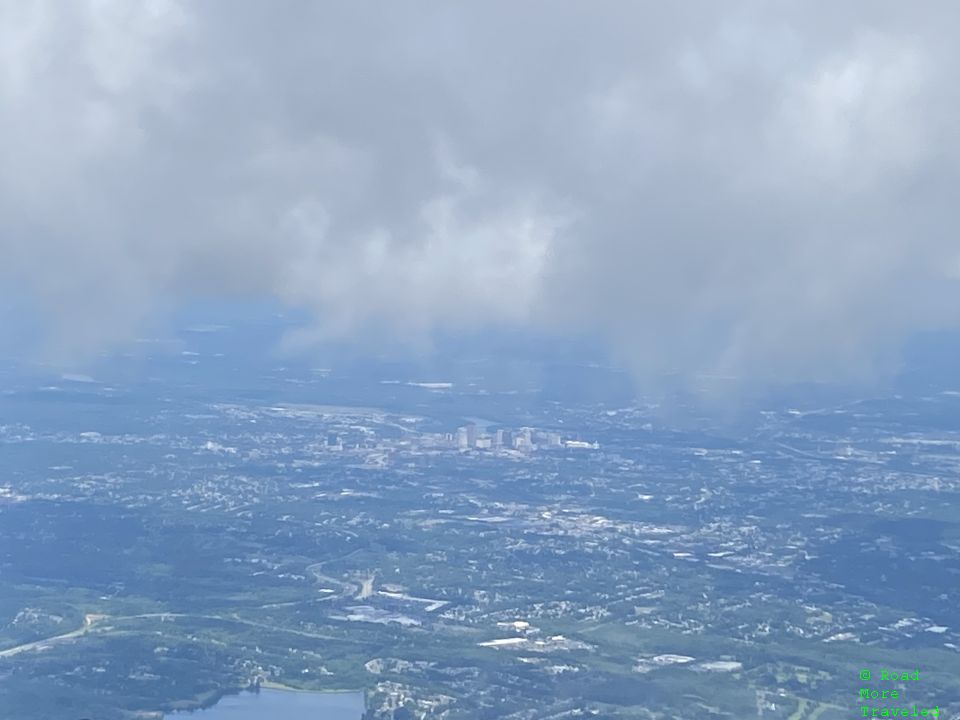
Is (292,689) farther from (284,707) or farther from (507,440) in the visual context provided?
(507,440)

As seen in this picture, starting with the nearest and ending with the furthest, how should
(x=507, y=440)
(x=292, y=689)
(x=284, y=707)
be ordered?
1. (x=284, y=707)
2. (x=292, y=689)
3. (x=507, y=440)

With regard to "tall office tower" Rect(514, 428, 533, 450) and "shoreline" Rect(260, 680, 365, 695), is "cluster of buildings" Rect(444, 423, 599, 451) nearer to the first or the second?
"tall office tower" Rect(514, 428, 533, 450)

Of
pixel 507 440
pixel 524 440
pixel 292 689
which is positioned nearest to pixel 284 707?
pixel 292 689

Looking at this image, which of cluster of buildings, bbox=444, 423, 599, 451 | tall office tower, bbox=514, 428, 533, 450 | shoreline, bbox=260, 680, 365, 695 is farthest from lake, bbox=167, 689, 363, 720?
tall office tower, bbox=514, 428, 533, 450

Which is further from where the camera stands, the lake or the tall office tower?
the tall office tower

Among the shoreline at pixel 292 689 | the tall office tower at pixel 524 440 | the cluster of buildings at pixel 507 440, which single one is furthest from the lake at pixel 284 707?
the tall office tower at pixel 524 440

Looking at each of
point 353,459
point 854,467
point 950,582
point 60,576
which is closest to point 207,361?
point 353,459

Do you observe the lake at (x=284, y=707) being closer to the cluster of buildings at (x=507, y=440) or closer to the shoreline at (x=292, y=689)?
the shoreline at (x=292, y=689)

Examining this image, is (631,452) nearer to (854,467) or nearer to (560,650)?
(854,467)
